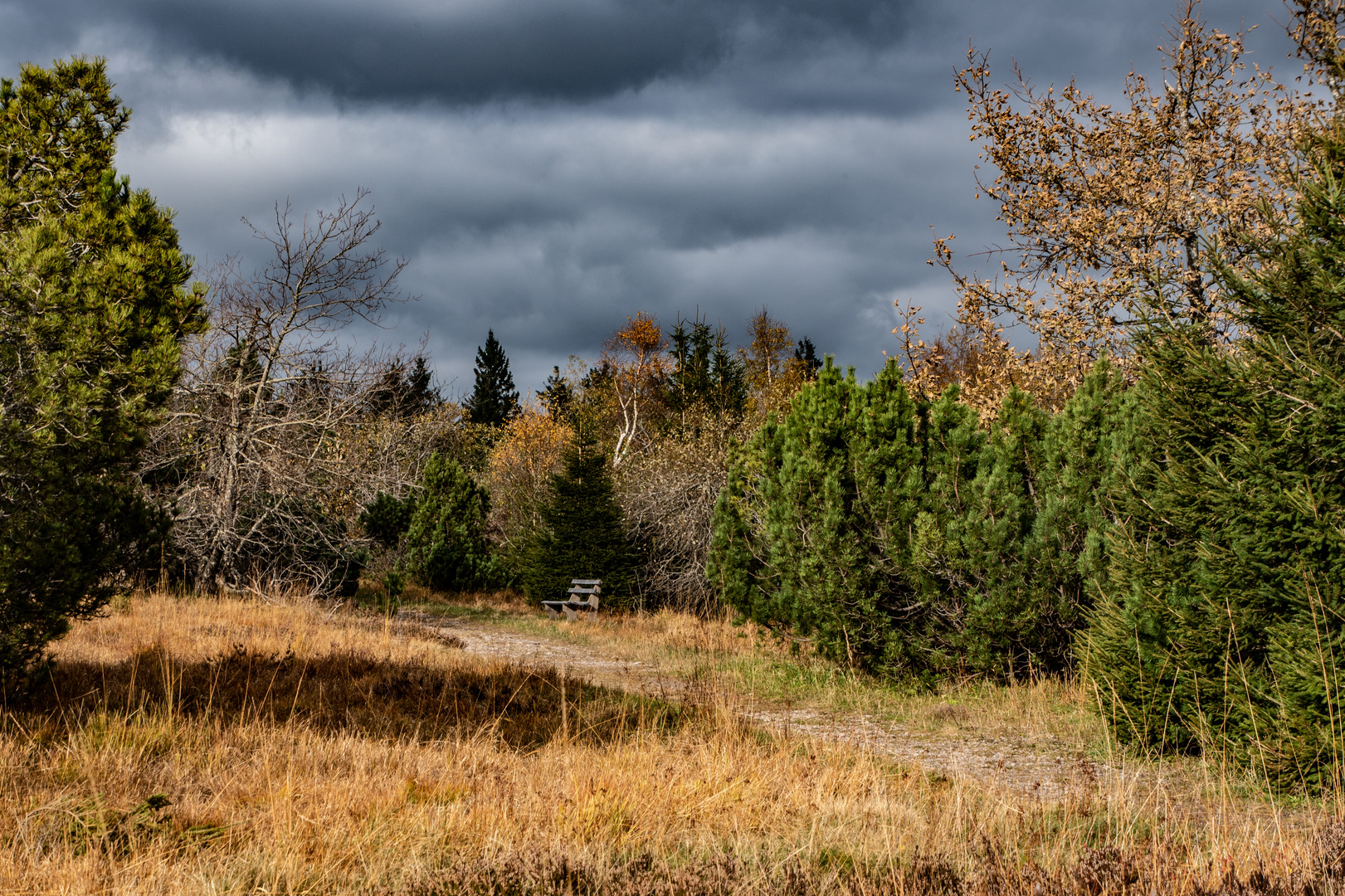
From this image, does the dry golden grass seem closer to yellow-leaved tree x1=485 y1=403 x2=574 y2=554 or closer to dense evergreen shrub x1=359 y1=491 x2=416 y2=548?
yellow-leaved tree x1=485 y1=403 x2=574 y2=554

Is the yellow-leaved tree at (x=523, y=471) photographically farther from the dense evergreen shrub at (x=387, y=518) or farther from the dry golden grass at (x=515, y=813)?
the dry golden grass at (x=515, y=813)

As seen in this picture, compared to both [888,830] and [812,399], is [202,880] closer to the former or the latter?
[888,830]

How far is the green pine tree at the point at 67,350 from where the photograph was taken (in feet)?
16.1

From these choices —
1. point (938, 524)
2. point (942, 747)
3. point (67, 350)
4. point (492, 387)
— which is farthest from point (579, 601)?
point (492, 387)

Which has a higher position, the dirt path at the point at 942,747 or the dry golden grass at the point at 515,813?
the dry golden grass at the point at 515,813

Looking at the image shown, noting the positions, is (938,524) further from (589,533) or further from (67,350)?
(589,533)

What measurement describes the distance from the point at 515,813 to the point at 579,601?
40.9 feet

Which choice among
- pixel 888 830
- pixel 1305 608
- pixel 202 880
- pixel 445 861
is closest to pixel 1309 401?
pixel 1305 608

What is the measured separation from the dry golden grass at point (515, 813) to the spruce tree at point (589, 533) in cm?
1023

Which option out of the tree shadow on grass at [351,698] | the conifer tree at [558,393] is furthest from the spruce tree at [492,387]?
the tree shadow on grass at [351,698]

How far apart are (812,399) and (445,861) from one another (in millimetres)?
6540

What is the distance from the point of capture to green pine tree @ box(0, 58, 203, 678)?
4.92 meters

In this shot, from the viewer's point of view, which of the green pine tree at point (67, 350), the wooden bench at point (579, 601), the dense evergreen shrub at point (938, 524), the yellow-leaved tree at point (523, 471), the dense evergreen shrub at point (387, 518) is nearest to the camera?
the green pine tree at point (67, 350)

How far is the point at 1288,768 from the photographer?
4.70 metres
